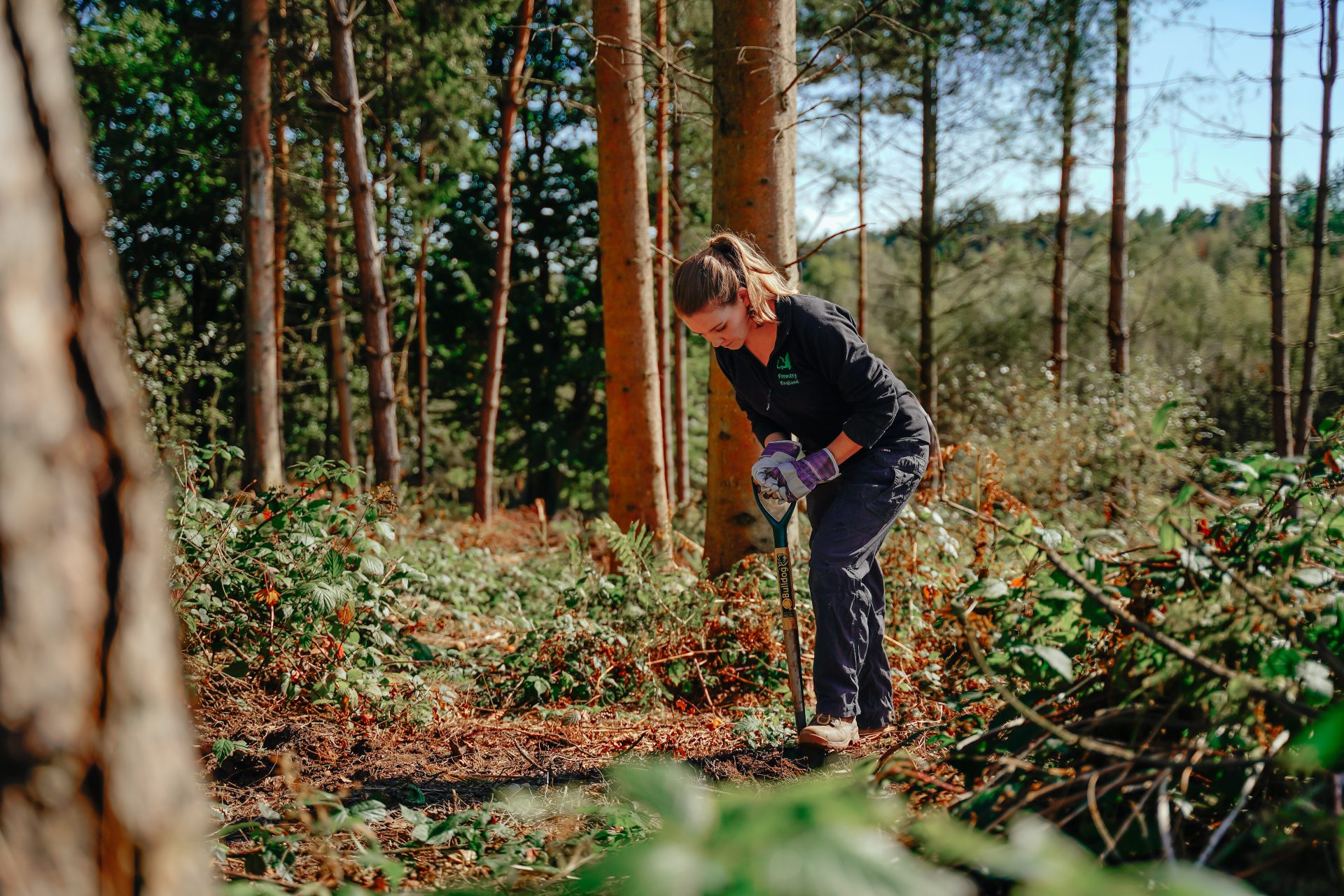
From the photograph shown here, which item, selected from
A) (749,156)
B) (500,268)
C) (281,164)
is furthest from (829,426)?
(281,164)

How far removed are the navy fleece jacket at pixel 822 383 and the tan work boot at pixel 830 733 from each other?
1.05m

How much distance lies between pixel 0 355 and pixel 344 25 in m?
9.73

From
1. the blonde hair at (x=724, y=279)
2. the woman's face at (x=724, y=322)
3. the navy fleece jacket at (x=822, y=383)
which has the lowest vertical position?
the navy fleece jacket at (x=822, y=383)

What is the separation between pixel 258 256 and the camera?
10.1 m

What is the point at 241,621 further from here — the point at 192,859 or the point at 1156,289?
the point at 1156,289

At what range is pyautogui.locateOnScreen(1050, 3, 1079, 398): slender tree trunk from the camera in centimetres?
1388

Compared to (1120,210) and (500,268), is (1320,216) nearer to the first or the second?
(1120,210)

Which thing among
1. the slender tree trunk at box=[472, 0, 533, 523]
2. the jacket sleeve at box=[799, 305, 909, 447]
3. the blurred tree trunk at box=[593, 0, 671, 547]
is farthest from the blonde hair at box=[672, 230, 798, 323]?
the slender tree trunk at box=[472, 0, 533, 523]

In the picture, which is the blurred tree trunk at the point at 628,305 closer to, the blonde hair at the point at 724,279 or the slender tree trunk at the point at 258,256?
the blonde hair at the point at 724,279

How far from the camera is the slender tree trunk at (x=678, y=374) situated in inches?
530

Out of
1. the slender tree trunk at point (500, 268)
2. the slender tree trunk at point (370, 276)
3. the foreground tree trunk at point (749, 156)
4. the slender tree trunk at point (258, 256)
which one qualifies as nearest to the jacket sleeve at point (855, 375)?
the foreground tree trunk at point (749, 156)

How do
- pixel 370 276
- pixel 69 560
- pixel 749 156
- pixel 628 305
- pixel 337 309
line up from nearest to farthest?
pixel 69 560 → pixel 749 156 → pixel 628 305 → pixel 370 276 → pixel 337 309

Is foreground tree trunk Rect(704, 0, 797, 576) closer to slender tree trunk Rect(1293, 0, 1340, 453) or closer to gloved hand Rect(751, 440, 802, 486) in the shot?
gloved hand Rect(751, 440, 802, 486)

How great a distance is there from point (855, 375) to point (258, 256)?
9.43 metres
